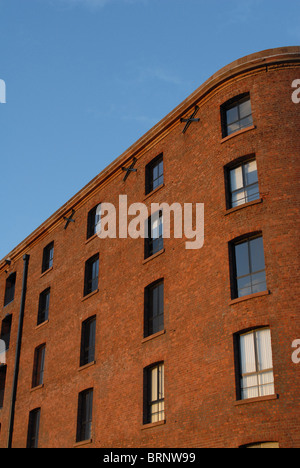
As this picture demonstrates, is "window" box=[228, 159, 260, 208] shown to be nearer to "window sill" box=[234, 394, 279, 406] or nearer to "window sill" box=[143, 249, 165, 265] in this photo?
"window sill" box=[143, 249, 165, 265]

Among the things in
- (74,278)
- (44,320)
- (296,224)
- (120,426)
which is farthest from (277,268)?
(44,320)

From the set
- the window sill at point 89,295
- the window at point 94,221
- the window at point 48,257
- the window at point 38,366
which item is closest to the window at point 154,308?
the window sill at point 89,295

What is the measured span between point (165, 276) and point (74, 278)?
770 centimetres

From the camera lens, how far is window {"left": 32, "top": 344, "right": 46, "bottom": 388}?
30547 millimetres

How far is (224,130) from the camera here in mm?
23578

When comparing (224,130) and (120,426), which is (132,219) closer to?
(224,130)

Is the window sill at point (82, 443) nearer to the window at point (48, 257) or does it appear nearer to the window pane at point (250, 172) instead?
the window at point (48, 257)

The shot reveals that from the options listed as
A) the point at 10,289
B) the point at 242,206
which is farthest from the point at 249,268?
the point at 10,289

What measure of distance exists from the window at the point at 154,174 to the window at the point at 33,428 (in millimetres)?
12309

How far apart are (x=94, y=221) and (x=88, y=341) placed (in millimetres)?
6235

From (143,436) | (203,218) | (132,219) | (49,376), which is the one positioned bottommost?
(143,436)

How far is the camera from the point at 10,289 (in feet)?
125

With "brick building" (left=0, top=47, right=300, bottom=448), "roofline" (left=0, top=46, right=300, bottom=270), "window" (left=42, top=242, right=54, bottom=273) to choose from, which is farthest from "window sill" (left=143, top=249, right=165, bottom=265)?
"window" (left=42, top=242, right=54, bottom=273)

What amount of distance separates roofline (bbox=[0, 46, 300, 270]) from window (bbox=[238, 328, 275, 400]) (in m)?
10.2
